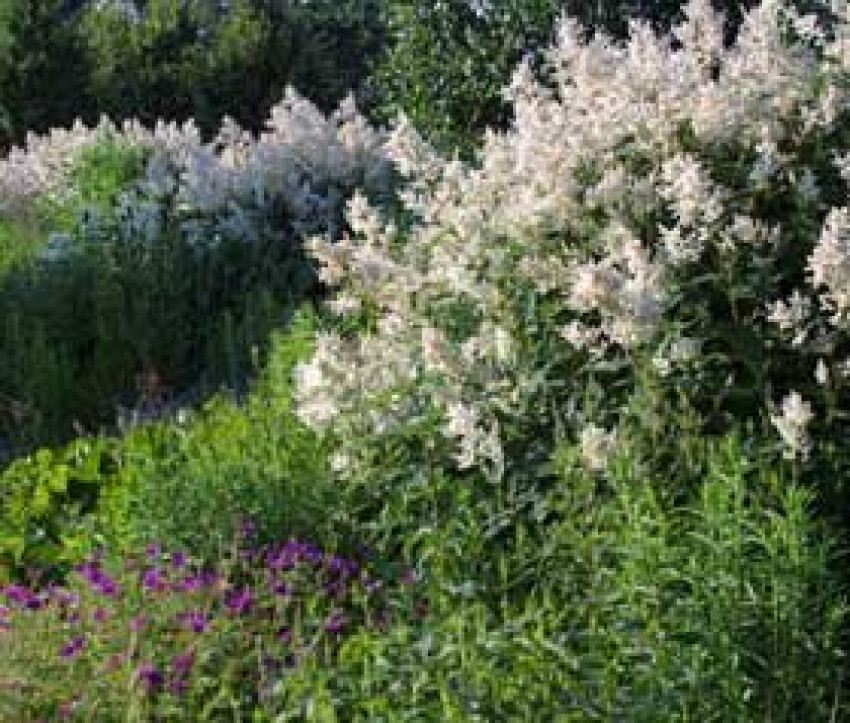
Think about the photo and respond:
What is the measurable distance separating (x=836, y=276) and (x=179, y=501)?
1.96 metres

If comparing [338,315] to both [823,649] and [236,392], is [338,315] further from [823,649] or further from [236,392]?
[823,649]

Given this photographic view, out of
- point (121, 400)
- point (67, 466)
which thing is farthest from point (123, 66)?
point (67, 466)

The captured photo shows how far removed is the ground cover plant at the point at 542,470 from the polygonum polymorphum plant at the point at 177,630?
0.01 meters

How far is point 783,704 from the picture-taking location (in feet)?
13.8

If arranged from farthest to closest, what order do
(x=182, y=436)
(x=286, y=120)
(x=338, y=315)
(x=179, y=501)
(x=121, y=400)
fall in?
(x=286, y=120), (x=121, y=400), (x=338, y=315), (x=182, y=436), (x=179, y=501)

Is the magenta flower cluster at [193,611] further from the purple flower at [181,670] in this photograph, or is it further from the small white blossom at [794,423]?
the small white blossom at [794,423]

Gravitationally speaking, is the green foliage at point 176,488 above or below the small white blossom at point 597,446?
below

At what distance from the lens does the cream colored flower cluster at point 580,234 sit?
514 centimetres

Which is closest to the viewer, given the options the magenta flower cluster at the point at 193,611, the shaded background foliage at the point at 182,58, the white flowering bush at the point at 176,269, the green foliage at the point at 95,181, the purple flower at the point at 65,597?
the magenta flower cluster at the point at 193,611

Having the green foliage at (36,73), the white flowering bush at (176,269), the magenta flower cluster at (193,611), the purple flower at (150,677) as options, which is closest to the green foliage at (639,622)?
the magenta flower cluster at (193,611)

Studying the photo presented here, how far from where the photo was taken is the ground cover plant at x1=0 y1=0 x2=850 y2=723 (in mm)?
4238

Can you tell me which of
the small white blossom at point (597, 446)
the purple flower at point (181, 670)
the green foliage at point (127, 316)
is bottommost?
the green foliage at point (127, 316)

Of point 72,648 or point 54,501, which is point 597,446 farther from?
point 54,501

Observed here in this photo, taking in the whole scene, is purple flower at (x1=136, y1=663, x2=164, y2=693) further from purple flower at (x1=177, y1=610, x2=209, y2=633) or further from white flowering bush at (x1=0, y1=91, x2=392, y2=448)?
white flowering bush at (x1=0, y1=91, x2=392, y2=448)
